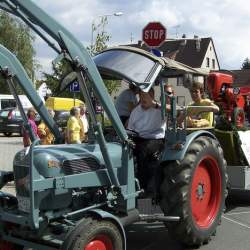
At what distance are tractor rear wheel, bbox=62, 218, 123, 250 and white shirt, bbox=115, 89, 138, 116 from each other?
7.56 feet

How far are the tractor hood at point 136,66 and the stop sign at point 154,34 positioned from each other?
3.63 meters

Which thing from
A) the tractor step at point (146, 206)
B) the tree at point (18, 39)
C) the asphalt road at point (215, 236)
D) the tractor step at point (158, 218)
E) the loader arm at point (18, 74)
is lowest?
the asphalt road at point (215, 236)

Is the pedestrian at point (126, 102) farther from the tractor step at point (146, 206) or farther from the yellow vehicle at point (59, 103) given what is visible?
the yellow vehicle at point (59, 103)

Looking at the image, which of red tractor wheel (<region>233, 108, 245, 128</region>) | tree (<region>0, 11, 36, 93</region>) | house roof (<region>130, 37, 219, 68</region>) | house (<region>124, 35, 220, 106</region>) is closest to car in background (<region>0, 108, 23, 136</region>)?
tree (<region>0, 11, 36, 93</region>)

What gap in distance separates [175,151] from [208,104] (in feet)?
5.76

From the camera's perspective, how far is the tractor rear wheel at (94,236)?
4562 millimetres

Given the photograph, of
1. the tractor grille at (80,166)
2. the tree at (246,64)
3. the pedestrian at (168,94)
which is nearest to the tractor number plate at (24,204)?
the tractor grille at (80,166)

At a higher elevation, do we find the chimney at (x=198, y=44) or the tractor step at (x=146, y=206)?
the chimney at (x=198, y=44)

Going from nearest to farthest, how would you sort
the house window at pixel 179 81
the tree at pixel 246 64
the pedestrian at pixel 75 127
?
1. the house window at pixel 179 81
2. the pedestrian at pixel 75 127
3. the tree at pixel 246 64

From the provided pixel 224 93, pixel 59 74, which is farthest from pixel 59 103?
pixel 224 93

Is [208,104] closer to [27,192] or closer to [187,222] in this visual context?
[187,222]

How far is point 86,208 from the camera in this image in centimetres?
509

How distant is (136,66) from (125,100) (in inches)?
57.2

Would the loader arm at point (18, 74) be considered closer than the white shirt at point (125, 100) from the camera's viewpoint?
Yes
